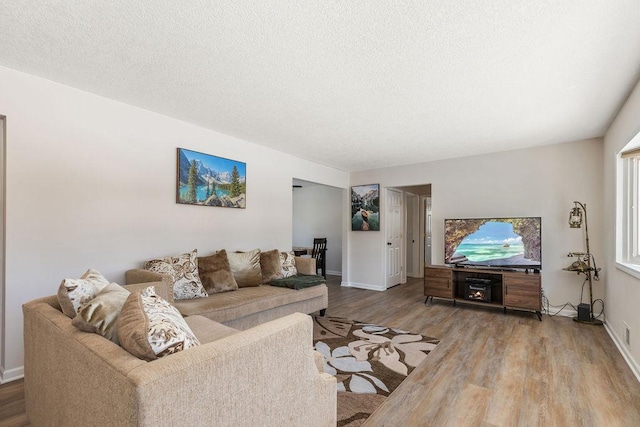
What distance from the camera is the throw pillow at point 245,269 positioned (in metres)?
3.64

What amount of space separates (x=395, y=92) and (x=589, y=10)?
1288 mm

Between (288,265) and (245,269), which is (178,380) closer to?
(245,269)

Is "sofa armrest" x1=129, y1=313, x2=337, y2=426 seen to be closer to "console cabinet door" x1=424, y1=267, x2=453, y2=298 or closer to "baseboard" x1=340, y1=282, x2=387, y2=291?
"console cabinet door" x1=424, y1=267, x2=453, y2=298

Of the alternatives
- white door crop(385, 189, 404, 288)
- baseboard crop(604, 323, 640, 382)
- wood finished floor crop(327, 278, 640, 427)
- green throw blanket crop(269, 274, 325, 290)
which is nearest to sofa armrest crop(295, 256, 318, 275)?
green throw blanket crop(269, 274, 325, 290)

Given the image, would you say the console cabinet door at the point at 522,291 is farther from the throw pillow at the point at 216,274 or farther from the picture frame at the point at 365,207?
the throw pillow at the point at 216,274

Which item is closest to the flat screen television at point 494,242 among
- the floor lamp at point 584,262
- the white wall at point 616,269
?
the floor lamp at point 584,262

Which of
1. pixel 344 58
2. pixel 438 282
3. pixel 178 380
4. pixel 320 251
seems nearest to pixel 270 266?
pixel 438 282

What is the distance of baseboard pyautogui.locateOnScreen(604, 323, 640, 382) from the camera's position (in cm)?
243

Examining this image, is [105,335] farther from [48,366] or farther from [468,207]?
[468,207]

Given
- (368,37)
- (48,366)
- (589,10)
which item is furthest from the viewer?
(368,37)

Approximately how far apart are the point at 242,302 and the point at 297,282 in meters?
0.85

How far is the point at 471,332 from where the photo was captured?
3461 millimetres

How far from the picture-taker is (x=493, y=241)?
4359 millimetres

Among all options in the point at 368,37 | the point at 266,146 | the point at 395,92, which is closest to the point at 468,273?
the point at 395,92
